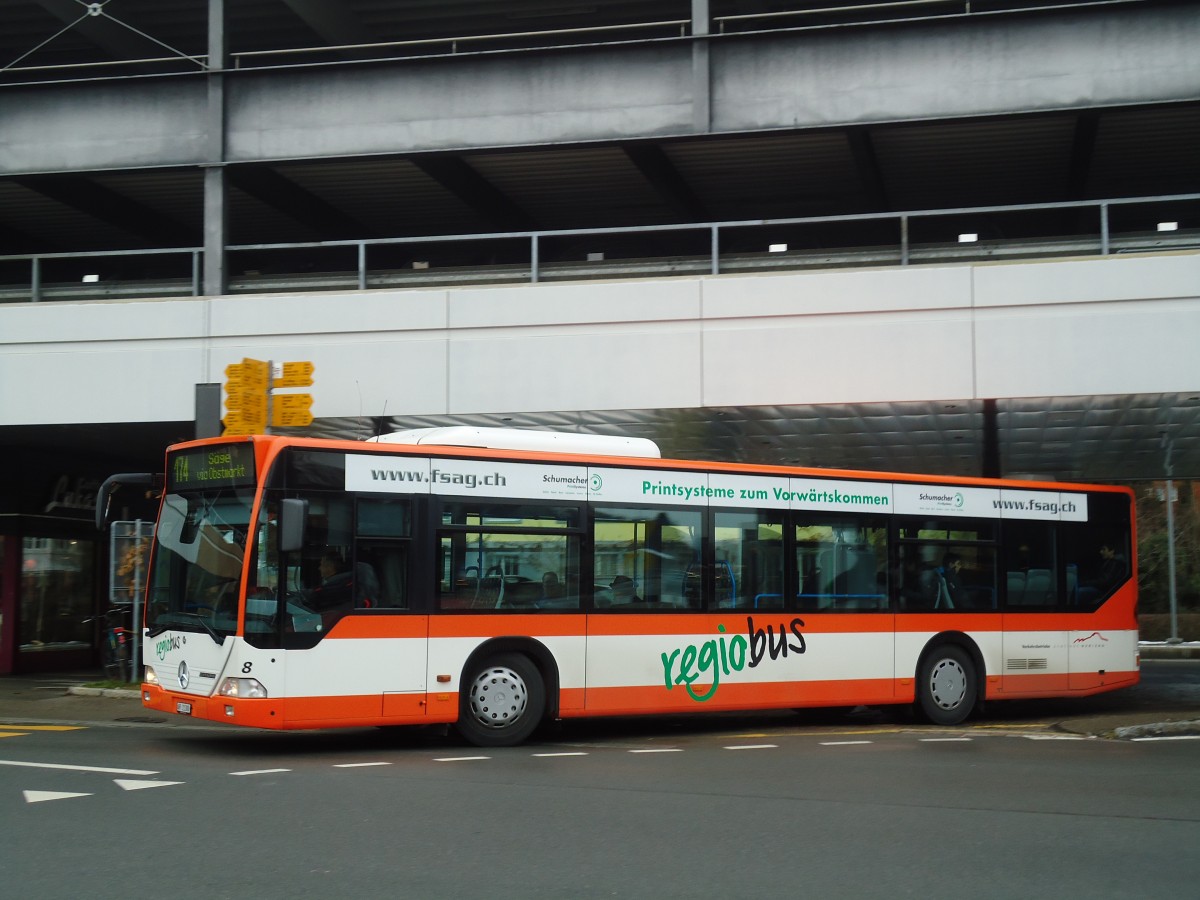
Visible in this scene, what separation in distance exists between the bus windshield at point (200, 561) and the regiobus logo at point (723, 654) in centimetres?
441

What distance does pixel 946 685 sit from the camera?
49.7 ft

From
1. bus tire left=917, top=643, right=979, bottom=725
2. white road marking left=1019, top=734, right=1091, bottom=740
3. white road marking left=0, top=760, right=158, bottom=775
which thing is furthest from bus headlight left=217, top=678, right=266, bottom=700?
white road marking left=1019, top=734, right=1091, bottom=740

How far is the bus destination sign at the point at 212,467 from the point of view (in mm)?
11320

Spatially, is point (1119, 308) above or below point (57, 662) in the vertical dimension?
above

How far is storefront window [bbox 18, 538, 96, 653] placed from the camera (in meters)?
23.2

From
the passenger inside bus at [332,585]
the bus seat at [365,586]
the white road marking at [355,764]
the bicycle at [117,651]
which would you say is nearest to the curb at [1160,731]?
the white road marking at [355,764]

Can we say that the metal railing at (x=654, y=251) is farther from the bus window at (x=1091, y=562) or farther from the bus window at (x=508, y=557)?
the bus window at (x=508, y=557)

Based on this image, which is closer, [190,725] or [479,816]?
[479,816]

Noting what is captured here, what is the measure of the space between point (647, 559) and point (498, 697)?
2.11 meters

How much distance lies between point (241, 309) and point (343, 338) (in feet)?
5.09

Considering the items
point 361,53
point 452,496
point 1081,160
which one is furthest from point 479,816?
point 361,53

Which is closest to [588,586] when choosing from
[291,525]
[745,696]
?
[745,696]

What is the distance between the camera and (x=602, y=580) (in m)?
12.9

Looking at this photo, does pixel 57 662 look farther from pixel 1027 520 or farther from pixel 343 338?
pixel 1027 520
